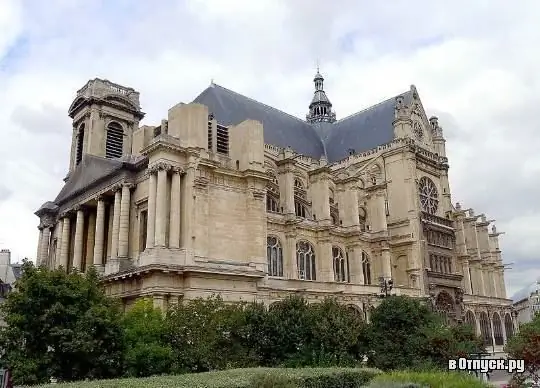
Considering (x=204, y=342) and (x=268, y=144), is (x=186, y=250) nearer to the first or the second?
(x=204, y=342)

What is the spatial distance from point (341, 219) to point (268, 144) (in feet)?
29.9

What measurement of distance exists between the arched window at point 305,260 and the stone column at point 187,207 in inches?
464

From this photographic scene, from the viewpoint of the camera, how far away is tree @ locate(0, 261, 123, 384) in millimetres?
18391

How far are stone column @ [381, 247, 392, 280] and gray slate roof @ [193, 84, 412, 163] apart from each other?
43.5 ft

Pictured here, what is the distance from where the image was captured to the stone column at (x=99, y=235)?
107 feet

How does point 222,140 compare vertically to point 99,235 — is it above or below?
above

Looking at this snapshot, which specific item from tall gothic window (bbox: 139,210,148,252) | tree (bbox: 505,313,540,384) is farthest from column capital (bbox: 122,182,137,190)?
tree (bbox: 505,313,540,384)

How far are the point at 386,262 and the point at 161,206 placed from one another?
23.7 m

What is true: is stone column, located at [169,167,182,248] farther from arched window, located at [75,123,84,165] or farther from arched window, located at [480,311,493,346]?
arched window, located at [480,311,493,346]

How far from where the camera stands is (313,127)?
61062 mm

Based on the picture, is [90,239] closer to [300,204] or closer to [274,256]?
[274,256]

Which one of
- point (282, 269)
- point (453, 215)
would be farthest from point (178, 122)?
point (453, 215)

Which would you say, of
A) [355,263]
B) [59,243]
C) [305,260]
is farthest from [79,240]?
[355,263]

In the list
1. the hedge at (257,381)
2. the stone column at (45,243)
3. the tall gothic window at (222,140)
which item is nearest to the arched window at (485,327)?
the tall gothic window at (222,140)
